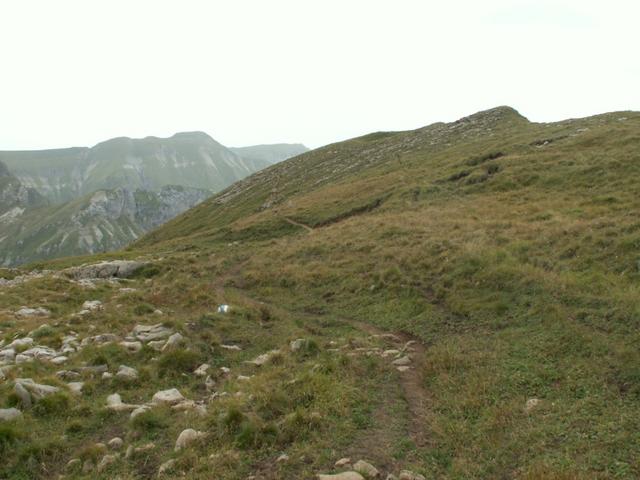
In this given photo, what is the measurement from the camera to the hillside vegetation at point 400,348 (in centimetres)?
934

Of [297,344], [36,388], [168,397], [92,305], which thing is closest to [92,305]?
[92,305]

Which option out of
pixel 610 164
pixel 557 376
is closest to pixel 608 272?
pixel 557 376

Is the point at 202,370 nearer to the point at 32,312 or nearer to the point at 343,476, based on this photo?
the point at 343,476

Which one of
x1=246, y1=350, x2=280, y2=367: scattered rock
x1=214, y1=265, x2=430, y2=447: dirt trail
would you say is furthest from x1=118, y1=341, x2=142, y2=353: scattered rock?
x1=214, y1=265, x2=430, y2=447: dirt trail

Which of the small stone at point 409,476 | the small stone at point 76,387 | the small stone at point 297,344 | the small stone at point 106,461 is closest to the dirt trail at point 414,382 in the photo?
the small stone at point 409,476

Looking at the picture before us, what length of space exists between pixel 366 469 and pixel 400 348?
24.4 feet

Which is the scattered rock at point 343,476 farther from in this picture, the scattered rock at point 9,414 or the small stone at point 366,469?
the scattered rock at point 9,414

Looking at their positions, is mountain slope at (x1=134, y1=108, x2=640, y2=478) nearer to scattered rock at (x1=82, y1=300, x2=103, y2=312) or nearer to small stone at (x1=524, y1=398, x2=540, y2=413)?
small stone at (x1=524, y1=398, x2=540, y2=413)

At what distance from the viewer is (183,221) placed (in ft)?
286

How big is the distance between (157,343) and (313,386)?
6847mm

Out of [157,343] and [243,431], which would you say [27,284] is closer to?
[157,343]

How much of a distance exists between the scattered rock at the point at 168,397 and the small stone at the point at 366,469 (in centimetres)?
551

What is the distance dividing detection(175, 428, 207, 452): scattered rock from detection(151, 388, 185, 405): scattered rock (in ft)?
7.03

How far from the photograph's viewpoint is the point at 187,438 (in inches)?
386
